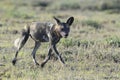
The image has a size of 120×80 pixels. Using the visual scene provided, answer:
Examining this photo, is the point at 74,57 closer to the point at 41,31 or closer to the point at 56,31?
the point at 41,31

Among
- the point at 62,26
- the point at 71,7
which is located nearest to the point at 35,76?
the point at 62,26

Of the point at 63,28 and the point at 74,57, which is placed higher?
the point at 63,28

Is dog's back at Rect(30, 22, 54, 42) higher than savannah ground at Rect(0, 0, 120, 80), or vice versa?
dog's back at Rect(30, 22, 54, 42)

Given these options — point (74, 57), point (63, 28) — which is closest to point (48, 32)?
point (63, 28)

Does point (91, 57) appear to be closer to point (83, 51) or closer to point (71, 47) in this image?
point (83, 51)

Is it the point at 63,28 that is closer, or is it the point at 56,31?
the point at 63,28

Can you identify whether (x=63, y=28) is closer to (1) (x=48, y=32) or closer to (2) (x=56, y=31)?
(2) (x=56, y=31)

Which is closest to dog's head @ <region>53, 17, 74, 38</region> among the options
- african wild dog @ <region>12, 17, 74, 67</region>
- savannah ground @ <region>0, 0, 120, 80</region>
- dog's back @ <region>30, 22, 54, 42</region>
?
african wild dog @ <region>12, 17, 74, 67</region>

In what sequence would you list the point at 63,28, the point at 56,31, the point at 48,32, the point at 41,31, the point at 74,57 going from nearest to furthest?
the point at 63,28, the point at 56,31, the point at 48,32, the point at 41,31, the point at 74,57

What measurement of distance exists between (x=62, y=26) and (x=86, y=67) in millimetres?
1270

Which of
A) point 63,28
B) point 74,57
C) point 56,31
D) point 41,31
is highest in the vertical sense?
point 63,28

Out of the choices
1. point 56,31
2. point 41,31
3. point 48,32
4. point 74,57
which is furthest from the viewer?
point 74,57

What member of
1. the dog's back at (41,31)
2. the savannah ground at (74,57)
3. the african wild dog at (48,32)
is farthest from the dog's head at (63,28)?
the savannah ground at (74,57)

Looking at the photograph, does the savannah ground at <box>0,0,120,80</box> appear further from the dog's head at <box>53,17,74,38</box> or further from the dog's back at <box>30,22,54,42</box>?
the dog's head at <box>53,17,74,38</box>
